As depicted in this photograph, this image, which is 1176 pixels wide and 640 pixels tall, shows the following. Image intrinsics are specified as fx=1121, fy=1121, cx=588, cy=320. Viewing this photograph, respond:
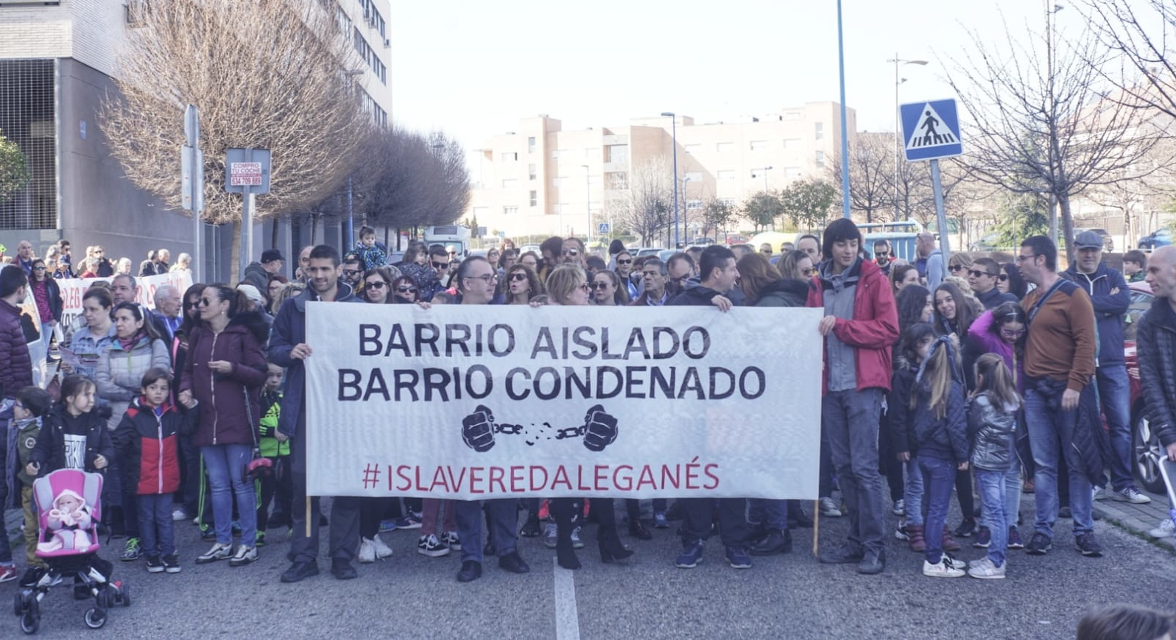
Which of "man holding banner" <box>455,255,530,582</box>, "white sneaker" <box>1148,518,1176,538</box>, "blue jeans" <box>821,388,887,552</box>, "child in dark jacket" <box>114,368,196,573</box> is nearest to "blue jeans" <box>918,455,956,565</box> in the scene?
"blue jeans" <box>821,388,887,552</box>

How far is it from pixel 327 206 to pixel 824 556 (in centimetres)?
3405

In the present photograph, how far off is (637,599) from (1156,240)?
34528 mm

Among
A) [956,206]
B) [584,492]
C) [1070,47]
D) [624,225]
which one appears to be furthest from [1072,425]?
[624,225]

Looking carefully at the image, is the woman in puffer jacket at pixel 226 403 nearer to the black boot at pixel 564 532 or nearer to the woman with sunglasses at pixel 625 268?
the black boot at pixel 564 532

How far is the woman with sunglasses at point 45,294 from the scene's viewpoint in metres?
15.0

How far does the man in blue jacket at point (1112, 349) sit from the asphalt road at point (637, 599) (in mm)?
797

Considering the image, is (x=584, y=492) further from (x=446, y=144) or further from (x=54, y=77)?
(x=446, y=144)

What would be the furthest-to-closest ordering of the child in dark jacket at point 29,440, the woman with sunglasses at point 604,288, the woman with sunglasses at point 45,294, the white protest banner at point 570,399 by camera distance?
the woman with sunglasses at point 45,294 < the woman with sunglasses at point 604,288 < the white protest banner at point 570,399 < the child in dark jacket at point 29,440

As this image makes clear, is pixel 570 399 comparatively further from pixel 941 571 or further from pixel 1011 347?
pixel 1011 347

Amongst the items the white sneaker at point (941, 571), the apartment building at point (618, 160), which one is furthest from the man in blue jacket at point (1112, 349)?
the apartment building at point (618, 160)

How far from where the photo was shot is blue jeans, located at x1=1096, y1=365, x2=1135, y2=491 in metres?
7.71

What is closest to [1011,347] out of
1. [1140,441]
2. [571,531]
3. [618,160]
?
[1140,441]

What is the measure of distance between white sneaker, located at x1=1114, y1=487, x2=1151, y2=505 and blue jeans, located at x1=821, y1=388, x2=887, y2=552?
2879 mm

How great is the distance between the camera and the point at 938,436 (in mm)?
6891
